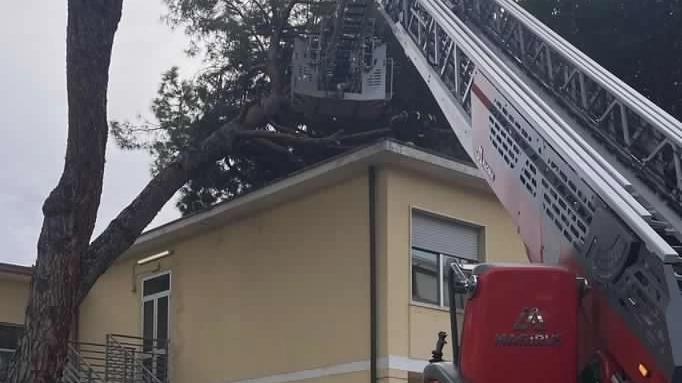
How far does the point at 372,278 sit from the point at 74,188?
4.54m

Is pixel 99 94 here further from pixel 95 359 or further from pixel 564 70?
pixel 95 359

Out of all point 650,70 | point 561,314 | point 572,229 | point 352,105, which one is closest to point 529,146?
point 572,229

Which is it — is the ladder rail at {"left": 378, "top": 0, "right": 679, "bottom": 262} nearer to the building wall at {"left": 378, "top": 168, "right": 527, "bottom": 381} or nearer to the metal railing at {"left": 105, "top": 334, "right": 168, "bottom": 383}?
the building wall at {"left": 378, "top": 168, "right": 527, "bottom": 381}

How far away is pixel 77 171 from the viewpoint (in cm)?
1029

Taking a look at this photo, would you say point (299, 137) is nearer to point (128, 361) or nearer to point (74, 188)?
point (128, 361)

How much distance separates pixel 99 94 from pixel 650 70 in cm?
1124

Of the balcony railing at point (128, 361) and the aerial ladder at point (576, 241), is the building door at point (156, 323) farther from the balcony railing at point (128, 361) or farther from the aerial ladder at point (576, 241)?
the aerial ladder at point (576, 241)

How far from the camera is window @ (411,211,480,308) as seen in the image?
13.6m

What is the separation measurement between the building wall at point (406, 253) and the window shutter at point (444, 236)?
0.17 meters

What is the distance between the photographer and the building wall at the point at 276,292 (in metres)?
13.5

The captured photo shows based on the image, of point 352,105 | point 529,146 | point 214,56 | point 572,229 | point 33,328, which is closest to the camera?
point 572,229

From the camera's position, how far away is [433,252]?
546 inches

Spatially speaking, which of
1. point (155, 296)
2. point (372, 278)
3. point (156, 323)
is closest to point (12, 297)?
point (155, 296)

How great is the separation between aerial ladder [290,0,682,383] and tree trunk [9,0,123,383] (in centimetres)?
494
